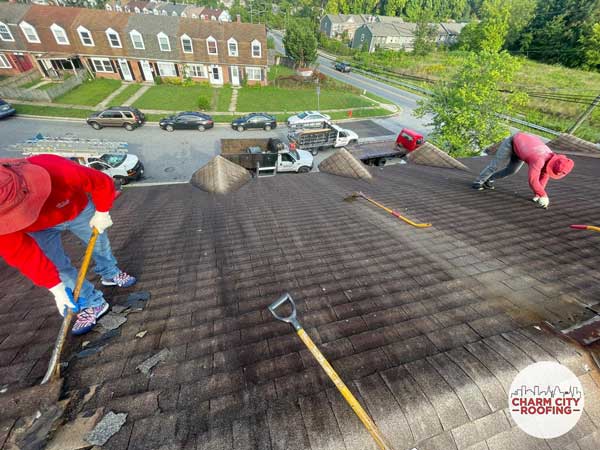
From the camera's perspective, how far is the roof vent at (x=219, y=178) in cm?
929

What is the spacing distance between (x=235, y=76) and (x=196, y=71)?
509 centimetres

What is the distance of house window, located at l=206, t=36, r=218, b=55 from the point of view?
31.1 m

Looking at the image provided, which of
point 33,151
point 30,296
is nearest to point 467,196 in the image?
point 30,296

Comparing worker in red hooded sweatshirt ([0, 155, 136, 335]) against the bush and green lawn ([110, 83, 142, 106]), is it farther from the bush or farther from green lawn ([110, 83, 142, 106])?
green lawn ([110, 83, 142, 106])

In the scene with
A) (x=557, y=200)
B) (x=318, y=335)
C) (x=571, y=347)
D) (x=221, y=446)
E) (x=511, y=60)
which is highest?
(x=511, y=60)

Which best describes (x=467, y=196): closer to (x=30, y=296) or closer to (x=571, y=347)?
(x=571, y=347)

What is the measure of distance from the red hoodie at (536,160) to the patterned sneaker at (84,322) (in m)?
8.86

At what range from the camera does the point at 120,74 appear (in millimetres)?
32719

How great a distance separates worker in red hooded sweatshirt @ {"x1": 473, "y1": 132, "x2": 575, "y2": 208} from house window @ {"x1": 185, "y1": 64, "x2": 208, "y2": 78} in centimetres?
3653

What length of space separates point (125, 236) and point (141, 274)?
2101 millimetres

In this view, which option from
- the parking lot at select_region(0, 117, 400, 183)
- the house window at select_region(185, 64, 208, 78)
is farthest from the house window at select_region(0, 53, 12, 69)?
the house window at select_region(185, 64, 208, 78)

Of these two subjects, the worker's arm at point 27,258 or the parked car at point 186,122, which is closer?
the worker's arm at point 27,258

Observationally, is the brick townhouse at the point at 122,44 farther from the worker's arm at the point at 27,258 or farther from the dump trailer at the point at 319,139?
the worker's arm at the point at 27,258

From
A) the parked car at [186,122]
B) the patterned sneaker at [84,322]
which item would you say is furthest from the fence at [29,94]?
the patterned sneaker at [84,322]
